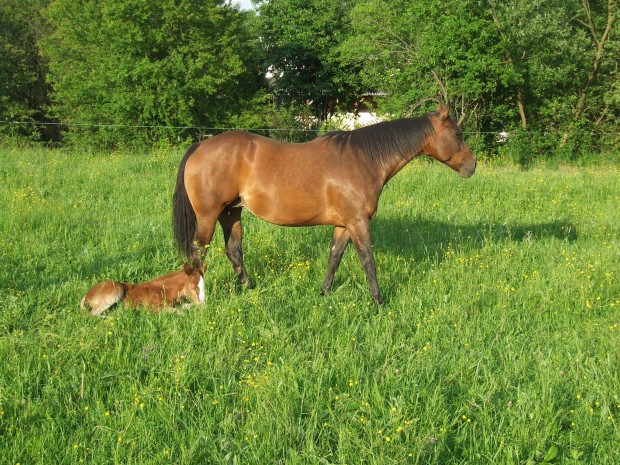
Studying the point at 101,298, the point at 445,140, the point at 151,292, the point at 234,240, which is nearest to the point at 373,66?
the point at 445,140

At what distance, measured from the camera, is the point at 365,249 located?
5.45 m

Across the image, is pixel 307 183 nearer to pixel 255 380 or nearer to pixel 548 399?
pixel 255 380

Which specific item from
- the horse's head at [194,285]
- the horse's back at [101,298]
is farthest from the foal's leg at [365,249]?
the horse's back at [101,298]

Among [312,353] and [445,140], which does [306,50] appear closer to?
[445,140]

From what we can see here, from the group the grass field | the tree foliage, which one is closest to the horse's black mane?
the grass field

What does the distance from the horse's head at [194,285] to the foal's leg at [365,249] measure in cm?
160

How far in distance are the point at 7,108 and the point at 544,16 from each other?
2262cm

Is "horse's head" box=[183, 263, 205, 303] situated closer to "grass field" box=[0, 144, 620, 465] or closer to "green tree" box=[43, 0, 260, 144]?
"grass field" box=[0, 144, 620, 465]

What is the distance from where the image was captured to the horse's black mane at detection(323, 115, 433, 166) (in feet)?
18.4

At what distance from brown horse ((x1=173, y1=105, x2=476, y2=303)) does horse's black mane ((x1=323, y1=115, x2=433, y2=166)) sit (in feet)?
0.03

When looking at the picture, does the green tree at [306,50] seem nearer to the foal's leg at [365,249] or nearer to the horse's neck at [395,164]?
the horse's neck at [395,164]

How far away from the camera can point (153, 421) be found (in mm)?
3057

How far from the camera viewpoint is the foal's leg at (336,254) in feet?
18.9

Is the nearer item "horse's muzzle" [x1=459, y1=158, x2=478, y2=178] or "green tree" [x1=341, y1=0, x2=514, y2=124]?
"horse's muzzle" [x1=459, y1=158, x2=478, y2=178]
